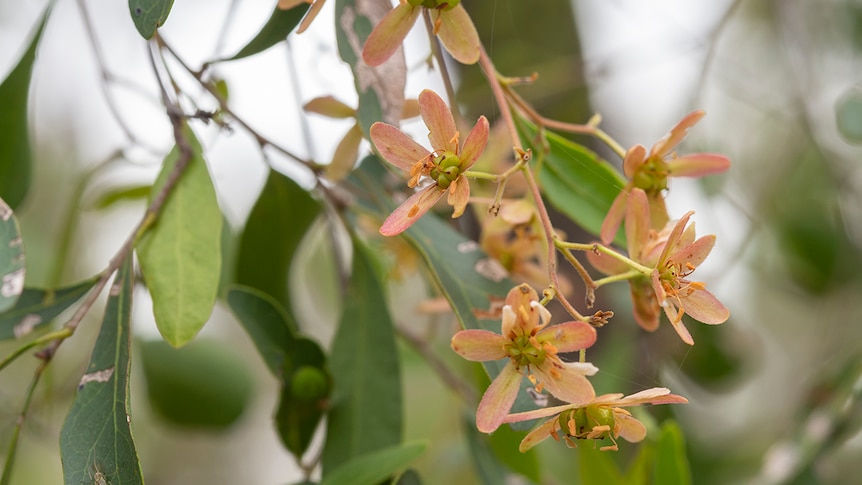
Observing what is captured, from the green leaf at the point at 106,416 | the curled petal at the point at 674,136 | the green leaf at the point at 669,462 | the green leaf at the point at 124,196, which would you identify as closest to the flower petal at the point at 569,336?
the curled petal at the point at 674,136

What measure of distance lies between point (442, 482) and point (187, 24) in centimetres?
120

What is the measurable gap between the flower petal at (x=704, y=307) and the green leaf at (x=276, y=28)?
0.42 meters

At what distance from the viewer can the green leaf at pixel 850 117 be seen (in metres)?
1.21

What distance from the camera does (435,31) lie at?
59 cm

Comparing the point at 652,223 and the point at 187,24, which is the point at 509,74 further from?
the point at 652,223

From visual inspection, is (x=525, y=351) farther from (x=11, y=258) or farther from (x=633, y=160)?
(x=11, y=258)

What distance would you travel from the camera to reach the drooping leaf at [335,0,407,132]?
0.66 m

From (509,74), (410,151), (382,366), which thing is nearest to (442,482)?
(509,74)

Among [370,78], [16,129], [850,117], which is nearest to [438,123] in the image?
[370,78]

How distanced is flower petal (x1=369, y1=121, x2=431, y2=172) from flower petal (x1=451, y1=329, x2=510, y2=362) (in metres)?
0.13

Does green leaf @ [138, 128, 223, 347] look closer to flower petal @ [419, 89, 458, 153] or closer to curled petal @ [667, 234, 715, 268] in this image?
flower petal @ [419, 89, 458, 153]

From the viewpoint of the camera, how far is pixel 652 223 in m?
0.69

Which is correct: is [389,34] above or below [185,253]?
above

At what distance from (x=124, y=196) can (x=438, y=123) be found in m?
0.77
